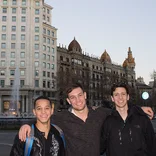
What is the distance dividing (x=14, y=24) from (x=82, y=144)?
6900cm

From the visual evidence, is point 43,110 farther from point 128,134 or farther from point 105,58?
point 105,58

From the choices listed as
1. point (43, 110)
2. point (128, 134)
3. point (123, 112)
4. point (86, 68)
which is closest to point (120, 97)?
point (123, 112)

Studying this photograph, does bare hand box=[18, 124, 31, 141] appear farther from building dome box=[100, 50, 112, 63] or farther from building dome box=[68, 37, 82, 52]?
building dome box=[100, 50, 112, 63]

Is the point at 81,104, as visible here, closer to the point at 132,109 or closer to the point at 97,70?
the point at 132,109

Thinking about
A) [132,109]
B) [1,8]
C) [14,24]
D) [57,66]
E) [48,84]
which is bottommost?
[132,109]

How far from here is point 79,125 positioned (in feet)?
13.1

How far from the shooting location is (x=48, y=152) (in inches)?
132

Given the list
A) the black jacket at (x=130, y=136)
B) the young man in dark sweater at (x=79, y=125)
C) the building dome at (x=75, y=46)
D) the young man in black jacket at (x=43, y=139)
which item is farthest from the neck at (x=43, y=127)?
the building dome at (x=75, y=46)

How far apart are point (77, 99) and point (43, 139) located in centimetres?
99

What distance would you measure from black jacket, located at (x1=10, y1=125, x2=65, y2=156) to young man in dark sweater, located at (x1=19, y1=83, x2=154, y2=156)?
414 mm

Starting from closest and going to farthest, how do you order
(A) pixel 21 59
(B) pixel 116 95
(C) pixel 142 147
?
1. (C) pixel 142 147
2. (B) pixel 116 95
3. (A) pixel 21 59

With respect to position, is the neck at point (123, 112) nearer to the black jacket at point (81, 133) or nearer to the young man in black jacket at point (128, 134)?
the young man in black jacket at point (128, 134)

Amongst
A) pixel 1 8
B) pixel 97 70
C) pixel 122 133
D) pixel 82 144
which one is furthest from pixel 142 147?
pixel 97 70

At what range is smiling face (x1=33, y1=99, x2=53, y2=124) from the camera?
3.55 m
